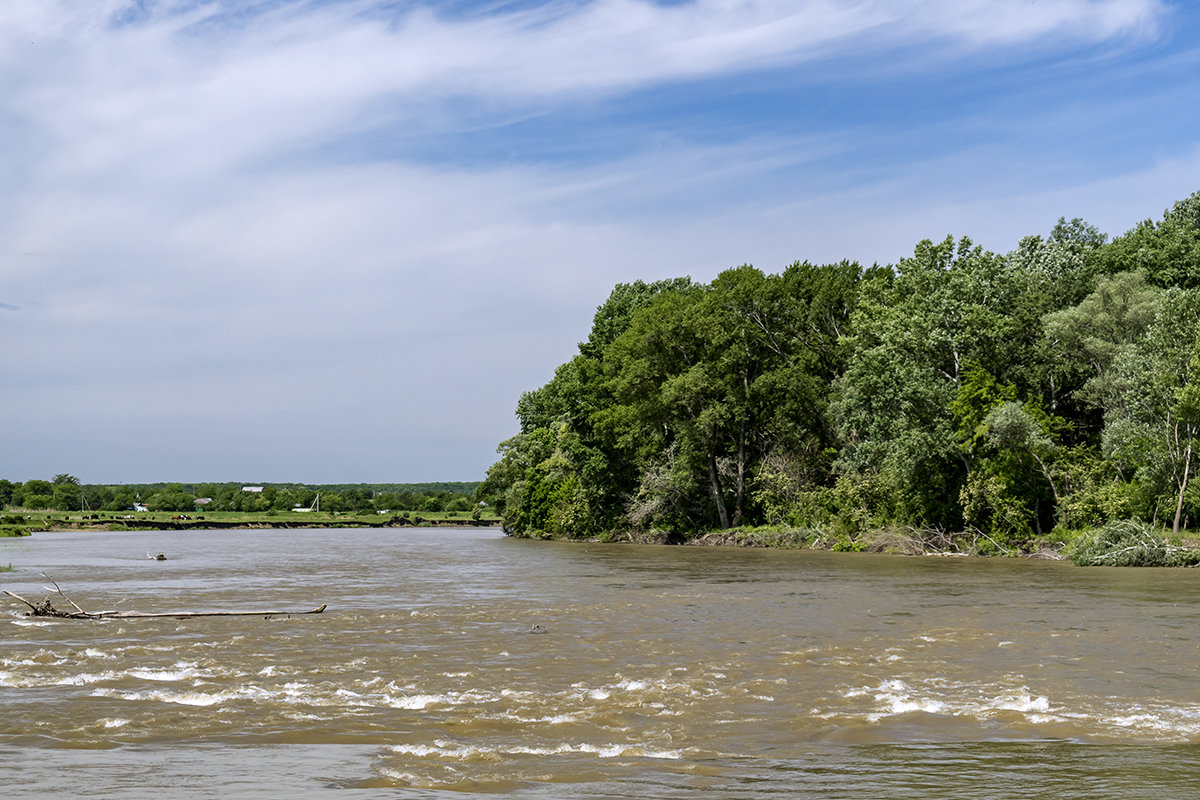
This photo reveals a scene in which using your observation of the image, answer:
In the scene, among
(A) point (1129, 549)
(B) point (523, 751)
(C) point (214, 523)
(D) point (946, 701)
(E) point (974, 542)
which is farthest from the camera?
(C) point (214, 523)

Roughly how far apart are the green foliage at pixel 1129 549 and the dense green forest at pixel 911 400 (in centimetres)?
271

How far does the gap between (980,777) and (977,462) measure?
37027 mm

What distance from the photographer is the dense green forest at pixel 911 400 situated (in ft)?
131

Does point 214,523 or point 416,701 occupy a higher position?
point 416,701

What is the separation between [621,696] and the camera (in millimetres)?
13969

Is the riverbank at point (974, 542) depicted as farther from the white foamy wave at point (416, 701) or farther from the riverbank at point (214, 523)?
the riverbank at point (214, 523)

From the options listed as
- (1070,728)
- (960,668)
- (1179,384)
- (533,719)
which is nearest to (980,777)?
(1070,728)

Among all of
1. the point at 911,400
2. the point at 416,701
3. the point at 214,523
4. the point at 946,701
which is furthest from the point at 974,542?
the point at 214,523

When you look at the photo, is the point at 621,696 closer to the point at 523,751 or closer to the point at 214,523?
the point at 523,751

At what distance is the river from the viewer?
959 cm

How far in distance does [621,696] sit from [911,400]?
33.7m

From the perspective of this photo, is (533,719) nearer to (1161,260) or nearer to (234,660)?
(234,660)

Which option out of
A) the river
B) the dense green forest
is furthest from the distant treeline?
the river

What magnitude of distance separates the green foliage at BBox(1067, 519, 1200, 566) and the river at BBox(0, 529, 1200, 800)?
551 centimetres
